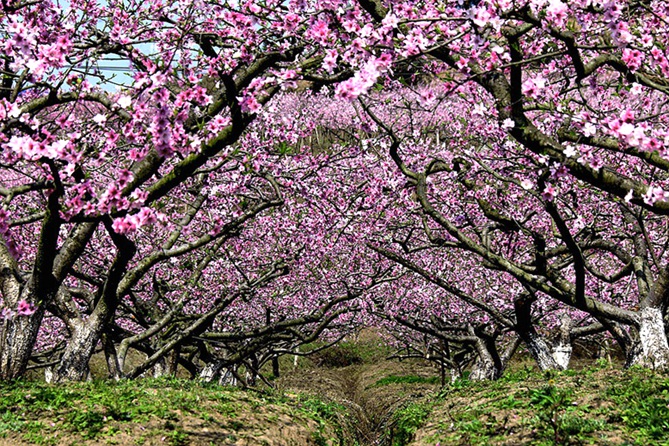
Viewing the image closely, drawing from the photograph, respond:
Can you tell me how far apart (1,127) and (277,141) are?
6622 mm

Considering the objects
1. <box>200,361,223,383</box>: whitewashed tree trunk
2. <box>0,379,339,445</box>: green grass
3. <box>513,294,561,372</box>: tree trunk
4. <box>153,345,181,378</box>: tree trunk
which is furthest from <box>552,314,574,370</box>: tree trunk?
<box>153,345,181,378</box>: tree trunk

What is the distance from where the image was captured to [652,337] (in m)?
8.04

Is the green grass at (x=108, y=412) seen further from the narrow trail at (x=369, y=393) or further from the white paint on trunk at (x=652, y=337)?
the white paint on trunk at (x=652, y=337)

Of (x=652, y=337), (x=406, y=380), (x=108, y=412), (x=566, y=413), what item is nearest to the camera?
(x=566, y=413)

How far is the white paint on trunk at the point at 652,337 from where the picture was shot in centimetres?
796

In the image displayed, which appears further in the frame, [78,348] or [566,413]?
[78,348]

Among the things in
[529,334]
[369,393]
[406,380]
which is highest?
[529,334]

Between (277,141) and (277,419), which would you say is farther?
(277,141)

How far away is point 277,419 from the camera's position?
7.93 meters

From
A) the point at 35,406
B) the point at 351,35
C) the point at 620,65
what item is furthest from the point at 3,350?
the point at 620,65

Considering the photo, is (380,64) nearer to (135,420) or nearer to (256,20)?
(256,20)

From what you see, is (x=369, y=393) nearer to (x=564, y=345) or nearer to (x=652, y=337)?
(x=564, y=345)

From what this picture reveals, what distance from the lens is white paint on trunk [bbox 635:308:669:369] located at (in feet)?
26.1

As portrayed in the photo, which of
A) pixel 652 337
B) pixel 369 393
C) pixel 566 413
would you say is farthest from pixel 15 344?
pixel 369 393
